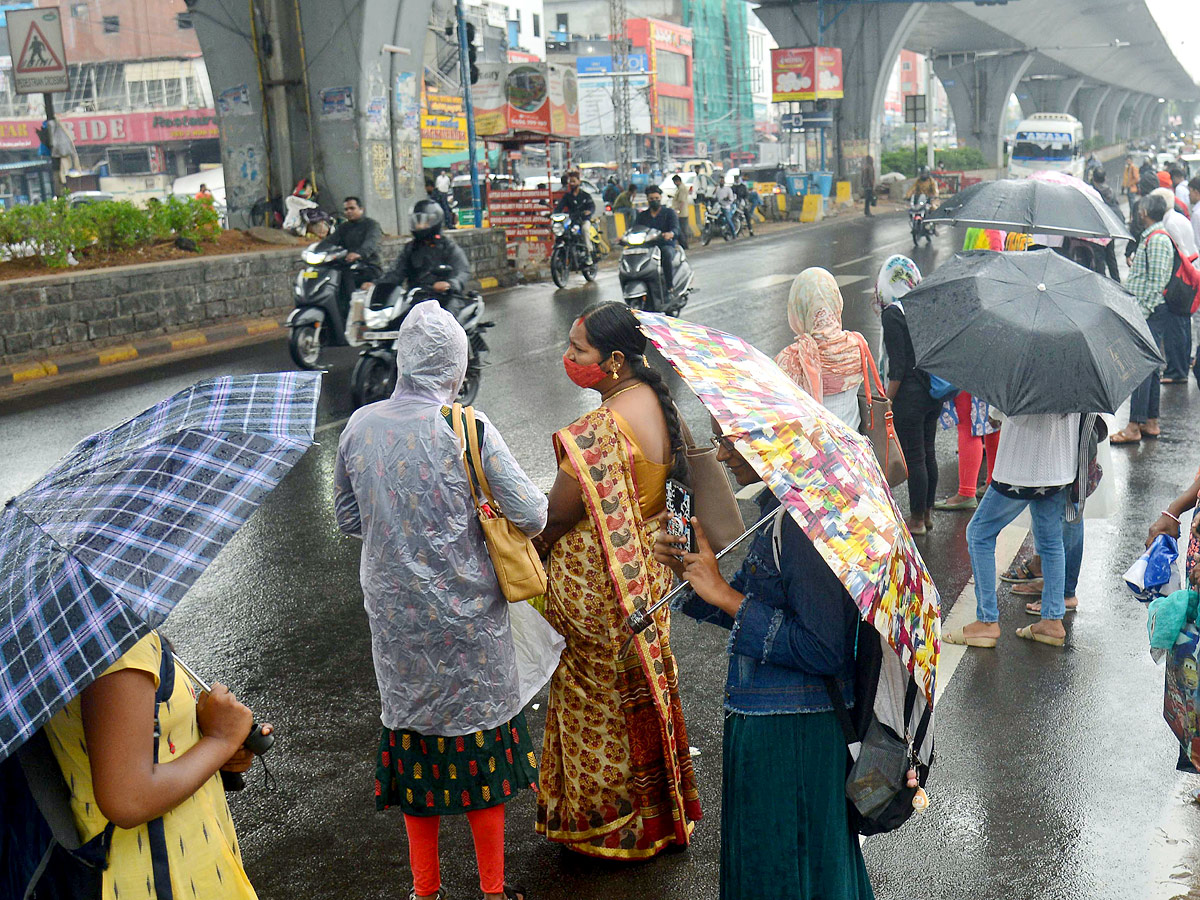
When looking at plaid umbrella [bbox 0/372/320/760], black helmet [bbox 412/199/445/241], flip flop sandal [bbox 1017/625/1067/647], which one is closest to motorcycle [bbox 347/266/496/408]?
black helmet [bbox 412/199/445/241]

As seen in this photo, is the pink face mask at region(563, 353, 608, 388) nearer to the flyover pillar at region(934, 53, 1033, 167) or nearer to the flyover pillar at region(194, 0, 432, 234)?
the flyover pillar at region(194, 0, 432, 234)

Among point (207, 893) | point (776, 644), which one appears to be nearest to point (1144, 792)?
point (776, 644)

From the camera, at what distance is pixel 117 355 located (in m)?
13.2

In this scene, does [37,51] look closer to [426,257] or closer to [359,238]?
[359,238]

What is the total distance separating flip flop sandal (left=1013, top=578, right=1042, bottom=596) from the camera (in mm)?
5797

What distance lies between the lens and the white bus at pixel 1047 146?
3703 cm

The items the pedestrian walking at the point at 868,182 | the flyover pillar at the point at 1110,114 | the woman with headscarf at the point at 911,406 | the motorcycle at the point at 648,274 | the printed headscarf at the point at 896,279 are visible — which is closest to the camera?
the woman with headscarf at the point at 911,406

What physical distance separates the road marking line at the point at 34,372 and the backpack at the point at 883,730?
1147 cm

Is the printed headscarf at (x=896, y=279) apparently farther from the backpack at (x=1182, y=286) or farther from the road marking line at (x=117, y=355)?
the road marking line at (x=117, y=355)

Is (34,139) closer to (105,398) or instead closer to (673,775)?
(105,398)

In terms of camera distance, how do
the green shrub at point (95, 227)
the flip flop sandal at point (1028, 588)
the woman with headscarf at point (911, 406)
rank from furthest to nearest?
the green shrub at point (95, 227), the woman with headscarf at point (911, 406), the flip flop sandal at point (1028, 588)

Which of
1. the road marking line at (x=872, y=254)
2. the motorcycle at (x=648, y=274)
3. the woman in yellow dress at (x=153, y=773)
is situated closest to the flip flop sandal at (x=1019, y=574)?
the woman in yellow dress at (x=153, y=773)

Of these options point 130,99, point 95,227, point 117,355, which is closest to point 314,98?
point 95,227

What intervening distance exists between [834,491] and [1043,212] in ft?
18.1
